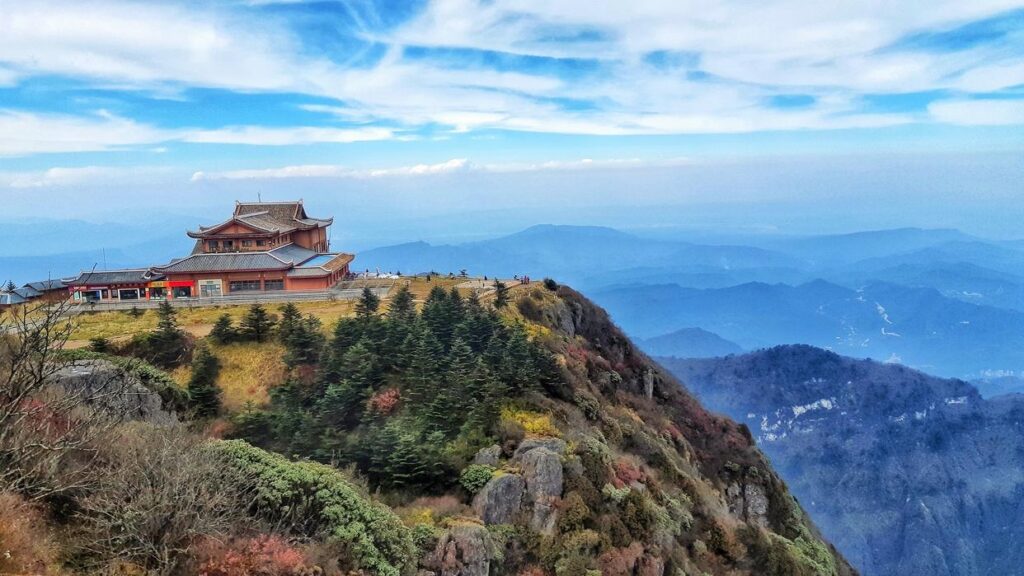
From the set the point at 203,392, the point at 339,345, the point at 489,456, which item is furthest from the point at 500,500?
the point at 203,392

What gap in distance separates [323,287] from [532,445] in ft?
75.5

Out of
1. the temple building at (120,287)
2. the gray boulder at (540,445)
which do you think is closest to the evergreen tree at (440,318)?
the gray boulder at (540,445)

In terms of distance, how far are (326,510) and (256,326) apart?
17.0m

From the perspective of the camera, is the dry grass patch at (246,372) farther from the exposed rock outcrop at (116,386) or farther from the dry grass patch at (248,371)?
the exposed rock outcrop at (116,386)

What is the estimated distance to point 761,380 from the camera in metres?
109

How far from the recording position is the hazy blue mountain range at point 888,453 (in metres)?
77.7

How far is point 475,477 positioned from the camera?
18781mm

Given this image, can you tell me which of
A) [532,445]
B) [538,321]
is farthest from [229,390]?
[538,321]

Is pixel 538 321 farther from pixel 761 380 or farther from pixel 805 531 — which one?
pixel 761 380

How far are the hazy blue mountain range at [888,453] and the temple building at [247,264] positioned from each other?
6602cm

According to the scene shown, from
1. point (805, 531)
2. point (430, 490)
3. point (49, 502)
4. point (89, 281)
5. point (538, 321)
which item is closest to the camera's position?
point (49, 502)

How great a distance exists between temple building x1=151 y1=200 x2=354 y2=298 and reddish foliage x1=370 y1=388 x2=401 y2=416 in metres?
17.4

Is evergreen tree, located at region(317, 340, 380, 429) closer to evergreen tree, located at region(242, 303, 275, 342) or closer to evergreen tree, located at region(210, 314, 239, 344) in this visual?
evergreen tree, located at region(242, 303, 275, 342)

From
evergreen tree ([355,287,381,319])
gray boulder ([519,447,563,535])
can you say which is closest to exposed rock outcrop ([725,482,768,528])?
gray boulder ([519,447,563,535])
